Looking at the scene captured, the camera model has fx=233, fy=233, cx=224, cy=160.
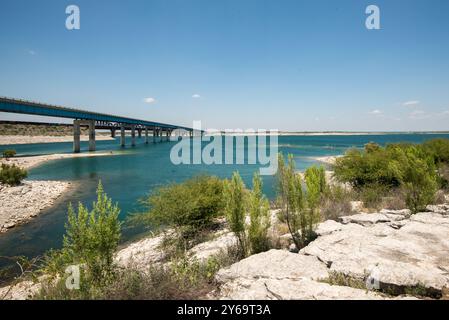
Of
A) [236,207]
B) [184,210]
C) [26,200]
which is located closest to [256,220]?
[236,207]

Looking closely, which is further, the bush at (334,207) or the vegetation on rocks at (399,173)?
the bush at (334,207)

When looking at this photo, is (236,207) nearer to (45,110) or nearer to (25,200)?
(25,200)

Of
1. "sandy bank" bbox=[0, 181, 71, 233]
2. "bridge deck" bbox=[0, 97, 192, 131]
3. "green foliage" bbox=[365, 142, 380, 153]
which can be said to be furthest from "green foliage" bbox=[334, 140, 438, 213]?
"bridge deck" bbox=[0, 97, 192, 131]

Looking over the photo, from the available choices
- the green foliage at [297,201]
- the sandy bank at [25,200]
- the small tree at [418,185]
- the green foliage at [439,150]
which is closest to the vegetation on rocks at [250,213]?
the green foliage at [297,201]

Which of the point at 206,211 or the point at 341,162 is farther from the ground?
the point at 341,162

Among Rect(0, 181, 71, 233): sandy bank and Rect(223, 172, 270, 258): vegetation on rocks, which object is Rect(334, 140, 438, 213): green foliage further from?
Rect(0, 181, 71, 233): sandy bank

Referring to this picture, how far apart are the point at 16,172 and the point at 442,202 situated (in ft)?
114

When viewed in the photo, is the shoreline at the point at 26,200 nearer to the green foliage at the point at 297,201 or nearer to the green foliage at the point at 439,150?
the green foliage at the point at 297,201

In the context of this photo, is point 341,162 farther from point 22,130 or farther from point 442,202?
point 22,130

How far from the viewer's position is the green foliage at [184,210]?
12.6 metres

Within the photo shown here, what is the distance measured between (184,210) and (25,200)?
15.6 metres

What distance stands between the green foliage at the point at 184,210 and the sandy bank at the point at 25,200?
8.65m
